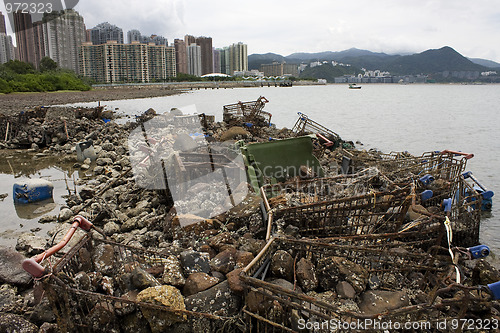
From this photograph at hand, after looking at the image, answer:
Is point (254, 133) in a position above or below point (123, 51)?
below

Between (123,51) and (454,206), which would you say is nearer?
(454,206)

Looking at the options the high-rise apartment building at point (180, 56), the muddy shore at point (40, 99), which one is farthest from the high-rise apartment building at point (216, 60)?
the muddy shore at point (40, 99)

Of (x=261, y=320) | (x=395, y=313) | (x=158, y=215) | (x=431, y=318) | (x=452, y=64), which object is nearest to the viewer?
(x=395, y=313)

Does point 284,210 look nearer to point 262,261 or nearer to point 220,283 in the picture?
point 262,261

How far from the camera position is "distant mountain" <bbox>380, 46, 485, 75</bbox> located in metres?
174

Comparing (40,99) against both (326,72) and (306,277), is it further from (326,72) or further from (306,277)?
(326,72)

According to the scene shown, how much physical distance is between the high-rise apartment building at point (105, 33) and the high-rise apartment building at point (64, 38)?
48.7ft

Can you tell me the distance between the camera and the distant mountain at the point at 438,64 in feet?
571

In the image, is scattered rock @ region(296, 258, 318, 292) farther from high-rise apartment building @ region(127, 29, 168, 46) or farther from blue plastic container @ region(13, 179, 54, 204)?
high-rise apartment building @ region(127, 29, 168, 46)

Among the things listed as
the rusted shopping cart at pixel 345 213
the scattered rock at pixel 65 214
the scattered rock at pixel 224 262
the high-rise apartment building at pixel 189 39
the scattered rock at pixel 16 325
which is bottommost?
the scattered rock at pixel 65 214

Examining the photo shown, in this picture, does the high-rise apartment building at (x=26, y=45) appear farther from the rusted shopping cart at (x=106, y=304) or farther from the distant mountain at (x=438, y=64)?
the distant mountain at (x=438, y=64)

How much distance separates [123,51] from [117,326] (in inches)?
4409

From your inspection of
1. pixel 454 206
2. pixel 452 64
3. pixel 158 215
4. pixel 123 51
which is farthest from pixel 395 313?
pixel 452 64

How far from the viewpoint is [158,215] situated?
6.21 metres
